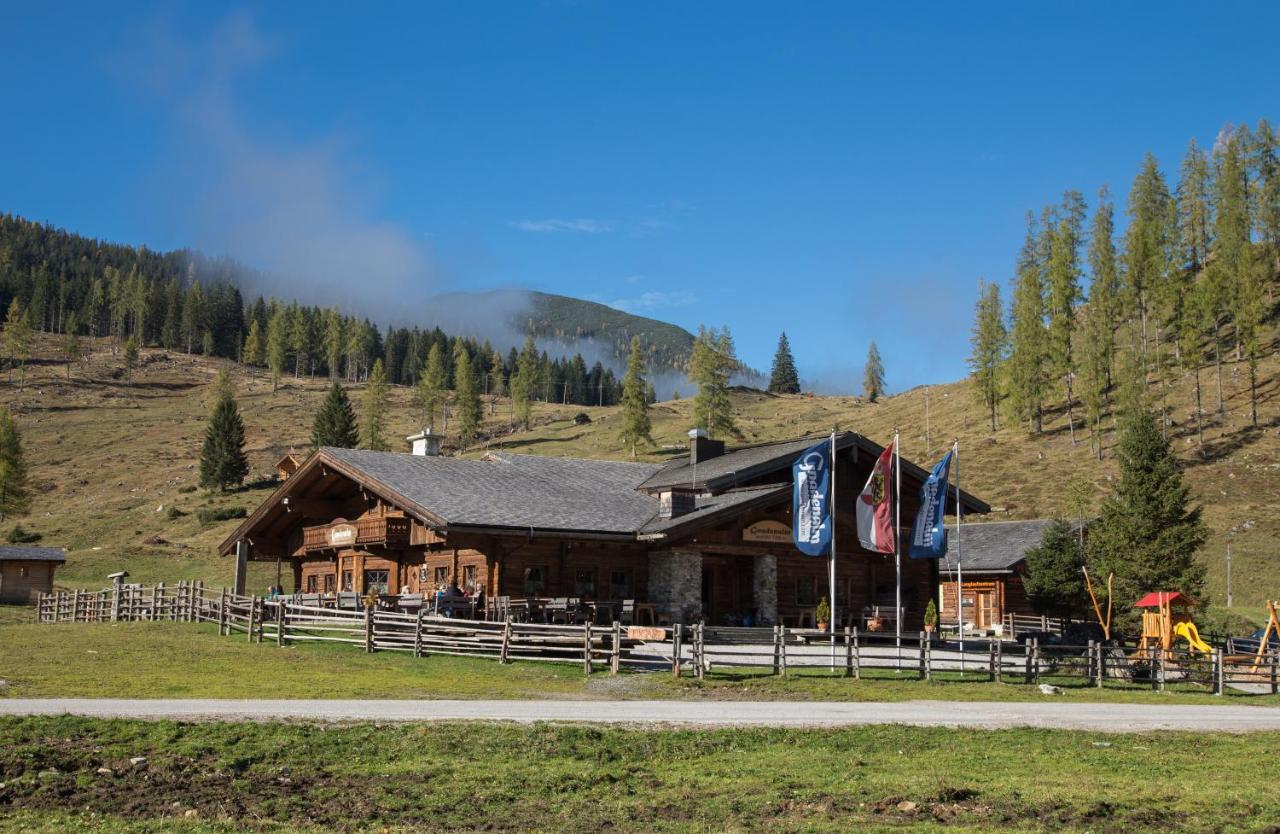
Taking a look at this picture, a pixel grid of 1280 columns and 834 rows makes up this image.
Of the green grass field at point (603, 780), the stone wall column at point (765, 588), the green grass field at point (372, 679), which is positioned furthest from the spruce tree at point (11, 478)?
the green grass field at point (603, 780)

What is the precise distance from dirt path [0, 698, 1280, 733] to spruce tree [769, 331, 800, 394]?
551ft

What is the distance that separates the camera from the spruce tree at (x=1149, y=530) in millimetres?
42750

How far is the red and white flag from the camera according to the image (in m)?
28.9


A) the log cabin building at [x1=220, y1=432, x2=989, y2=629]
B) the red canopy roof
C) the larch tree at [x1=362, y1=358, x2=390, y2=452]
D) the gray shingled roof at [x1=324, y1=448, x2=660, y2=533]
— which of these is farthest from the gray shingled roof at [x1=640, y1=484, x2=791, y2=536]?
the larch tree at [x1=362, y1=358, x2=390, y2=452]

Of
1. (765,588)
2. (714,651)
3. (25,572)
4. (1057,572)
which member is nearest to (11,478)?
(25,572)

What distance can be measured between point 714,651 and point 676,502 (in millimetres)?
10016

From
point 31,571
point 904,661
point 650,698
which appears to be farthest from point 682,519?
point 31,571

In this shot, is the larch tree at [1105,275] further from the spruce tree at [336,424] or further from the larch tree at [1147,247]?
the spruce tree at [336,424]

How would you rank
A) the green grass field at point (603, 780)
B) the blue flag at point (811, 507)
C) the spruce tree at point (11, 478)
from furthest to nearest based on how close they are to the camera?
1. the spruce tree at point (11, 478)
2. the blue flag at point (811, 507)
3. the green grass field at point (603, 780)

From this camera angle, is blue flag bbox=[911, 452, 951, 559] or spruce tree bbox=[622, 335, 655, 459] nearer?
blue flag bbox=[911, 452, 951, 559]

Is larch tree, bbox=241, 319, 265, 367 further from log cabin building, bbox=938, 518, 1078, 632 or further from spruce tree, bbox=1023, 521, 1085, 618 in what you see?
spruce tree, bbox=1023, 521, 1085, 618

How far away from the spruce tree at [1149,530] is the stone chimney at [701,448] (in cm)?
1468

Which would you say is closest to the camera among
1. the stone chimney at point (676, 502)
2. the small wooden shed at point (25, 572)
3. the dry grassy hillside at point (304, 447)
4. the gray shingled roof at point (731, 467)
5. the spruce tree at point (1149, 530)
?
the stone chimney at point (676, 502)

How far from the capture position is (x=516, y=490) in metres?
37.7
